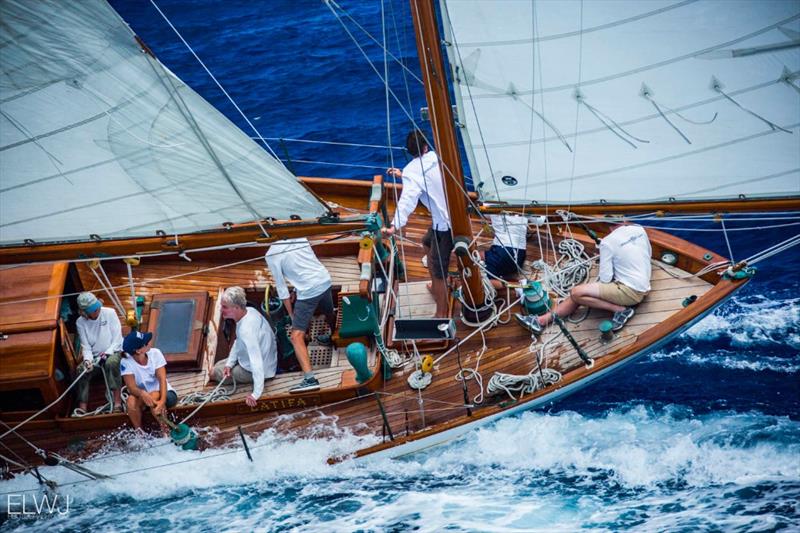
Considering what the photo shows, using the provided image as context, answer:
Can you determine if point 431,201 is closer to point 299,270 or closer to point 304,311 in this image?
point 299,270

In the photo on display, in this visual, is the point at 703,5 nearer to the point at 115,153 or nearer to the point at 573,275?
the point at 573,275

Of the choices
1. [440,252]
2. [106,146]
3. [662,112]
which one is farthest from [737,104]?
[106,146]

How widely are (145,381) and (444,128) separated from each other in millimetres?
3727

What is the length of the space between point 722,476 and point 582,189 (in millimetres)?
3114

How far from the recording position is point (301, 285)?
28.6 ft

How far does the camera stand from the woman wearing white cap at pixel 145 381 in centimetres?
823

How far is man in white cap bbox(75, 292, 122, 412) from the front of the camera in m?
8.59

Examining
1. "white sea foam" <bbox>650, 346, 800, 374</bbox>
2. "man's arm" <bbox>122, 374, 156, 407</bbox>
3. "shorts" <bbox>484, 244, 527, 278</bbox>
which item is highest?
"shorts" <bbox>484, 244, 527, 278</bbox>

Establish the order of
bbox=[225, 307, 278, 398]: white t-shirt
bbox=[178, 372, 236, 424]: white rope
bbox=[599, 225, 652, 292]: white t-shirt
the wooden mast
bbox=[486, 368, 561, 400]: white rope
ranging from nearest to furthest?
the wooden mast → bbox=[486, 368, 561, 400]: white rope → bbox=[225, 307, 278, 398]: white t-shirt → bbox=[599, 225, 652, 292]: white t-shirt → bbox=[178, 372, 236, 424]: white rope

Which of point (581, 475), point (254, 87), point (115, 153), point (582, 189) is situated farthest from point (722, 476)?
point (254, 87)

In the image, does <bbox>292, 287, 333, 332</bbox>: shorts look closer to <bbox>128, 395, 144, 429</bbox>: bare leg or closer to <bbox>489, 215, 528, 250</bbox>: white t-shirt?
<bbox>128, 395, 144, 429</bbox>: bare leg

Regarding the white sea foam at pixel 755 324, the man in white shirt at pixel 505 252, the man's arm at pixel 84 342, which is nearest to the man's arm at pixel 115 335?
the man's arm at pixel 84 342

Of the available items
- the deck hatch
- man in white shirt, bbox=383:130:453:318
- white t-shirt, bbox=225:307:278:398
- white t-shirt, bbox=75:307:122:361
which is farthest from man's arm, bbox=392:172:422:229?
white t-shirt, bbox=75:307:122:361

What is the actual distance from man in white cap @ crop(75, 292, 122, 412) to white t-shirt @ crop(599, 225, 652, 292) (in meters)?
4.92
